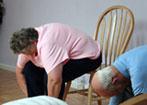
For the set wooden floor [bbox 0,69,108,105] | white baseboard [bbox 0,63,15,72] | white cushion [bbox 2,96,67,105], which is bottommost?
white baseboard [bbox 0,63,15,72]

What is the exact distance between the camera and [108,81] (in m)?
1.24

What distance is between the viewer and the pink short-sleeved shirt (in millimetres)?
1885

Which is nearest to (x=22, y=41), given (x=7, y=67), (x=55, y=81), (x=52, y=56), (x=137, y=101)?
(x=52, y=56)

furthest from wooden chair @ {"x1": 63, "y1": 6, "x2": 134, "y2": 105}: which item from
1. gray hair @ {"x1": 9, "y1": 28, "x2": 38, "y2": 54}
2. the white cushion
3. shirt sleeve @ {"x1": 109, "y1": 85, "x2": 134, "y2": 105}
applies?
the white cushion

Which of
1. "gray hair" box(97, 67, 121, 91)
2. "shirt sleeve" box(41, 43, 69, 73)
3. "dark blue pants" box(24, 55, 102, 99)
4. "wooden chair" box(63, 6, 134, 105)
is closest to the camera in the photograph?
"gray hair" box(97, 67, 121, 91)

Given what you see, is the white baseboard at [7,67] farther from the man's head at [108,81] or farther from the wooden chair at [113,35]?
the man's head at [108,81]

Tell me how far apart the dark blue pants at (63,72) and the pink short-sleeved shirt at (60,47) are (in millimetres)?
42

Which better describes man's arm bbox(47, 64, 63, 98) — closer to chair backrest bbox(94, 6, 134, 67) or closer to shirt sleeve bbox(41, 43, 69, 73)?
shirt sleeve bbox(41, 43, 69, 73)

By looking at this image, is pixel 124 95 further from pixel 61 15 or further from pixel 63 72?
pixel 61 15

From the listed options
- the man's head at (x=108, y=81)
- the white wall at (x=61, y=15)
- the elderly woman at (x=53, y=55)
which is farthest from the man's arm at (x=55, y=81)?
the white wall at (x=61, y=15)

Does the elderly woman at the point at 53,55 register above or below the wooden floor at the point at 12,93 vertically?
above

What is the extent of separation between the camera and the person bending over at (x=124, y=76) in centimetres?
125

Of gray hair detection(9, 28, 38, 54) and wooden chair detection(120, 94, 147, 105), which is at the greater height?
wooden chair detection(120, 94, 147, 105)

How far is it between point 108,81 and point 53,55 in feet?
2.31
